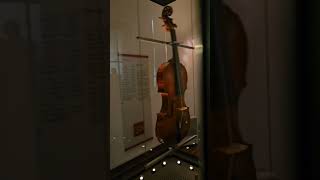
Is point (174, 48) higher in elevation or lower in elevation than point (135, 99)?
higher

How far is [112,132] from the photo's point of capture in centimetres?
43

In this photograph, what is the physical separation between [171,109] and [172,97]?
0.03 m

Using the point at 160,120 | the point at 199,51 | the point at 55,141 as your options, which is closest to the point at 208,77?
the point at 199,51

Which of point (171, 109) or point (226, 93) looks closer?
point (226, 93)

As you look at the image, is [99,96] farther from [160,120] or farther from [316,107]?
[316,107]

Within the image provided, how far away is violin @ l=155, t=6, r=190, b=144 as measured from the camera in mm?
609

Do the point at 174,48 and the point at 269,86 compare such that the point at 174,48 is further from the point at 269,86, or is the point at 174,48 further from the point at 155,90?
the point at 269,86

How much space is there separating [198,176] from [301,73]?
0.28 metres

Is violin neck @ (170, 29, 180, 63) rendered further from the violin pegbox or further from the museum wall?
the museum wall

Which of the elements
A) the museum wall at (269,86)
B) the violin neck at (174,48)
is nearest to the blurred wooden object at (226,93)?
the museum wall at (269,86)

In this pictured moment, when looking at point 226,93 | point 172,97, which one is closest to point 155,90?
point 172,97

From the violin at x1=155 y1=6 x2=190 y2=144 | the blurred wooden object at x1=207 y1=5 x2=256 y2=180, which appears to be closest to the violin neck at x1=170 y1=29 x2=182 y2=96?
the violin at x1=155 y1=6 x2=190 y2=144

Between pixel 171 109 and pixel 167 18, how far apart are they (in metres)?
0.22

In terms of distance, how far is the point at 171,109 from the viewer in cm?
69
